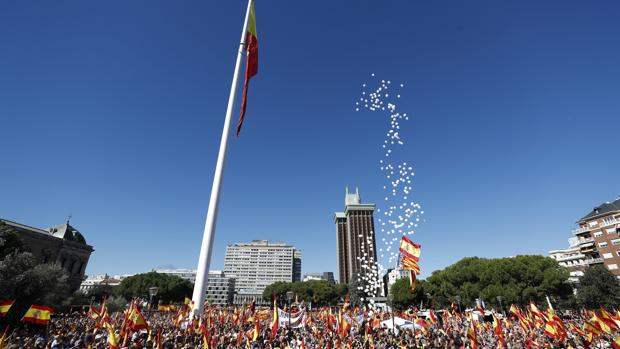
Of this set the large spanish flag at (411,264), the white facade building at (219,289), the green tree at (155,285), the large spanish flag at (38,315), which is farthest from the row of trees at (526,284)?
the white facade building at (219,289)

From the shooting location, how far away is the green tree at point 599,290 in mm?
48094

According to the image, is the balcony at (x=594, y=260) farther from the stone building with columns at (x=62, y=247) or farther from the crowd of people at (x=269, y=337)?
the stone building with columns at (x=62, y=247)

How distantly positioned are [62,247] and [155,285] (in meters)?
26.8

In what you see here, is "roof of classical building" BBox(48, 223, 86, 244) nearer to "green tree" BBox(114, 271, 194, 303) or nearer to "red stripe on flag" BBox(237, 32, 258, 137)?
"green tree" BBox(114, 271, 194, 303)

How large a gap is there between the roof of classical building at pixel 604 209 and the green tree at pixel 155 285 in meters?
114

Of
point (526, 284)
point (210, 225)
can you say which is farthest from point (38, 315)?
point (526, 284)

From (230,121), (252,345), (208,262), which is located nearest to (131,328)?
(208,262)

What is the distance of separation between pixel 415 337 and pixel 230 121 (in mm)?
20598

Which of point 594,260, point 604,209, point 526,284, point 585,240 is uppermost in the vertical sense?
point 604,209

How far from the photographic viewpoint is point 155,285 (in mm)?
90438

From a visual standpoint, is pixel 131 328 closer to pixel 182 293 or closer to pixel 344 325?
pixel 344 325

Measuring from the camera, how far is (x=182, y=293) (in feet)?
321

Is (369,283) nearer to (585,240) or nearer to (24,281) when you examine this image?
(585,240)

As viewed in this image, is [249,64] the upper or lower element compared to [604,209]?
lower
